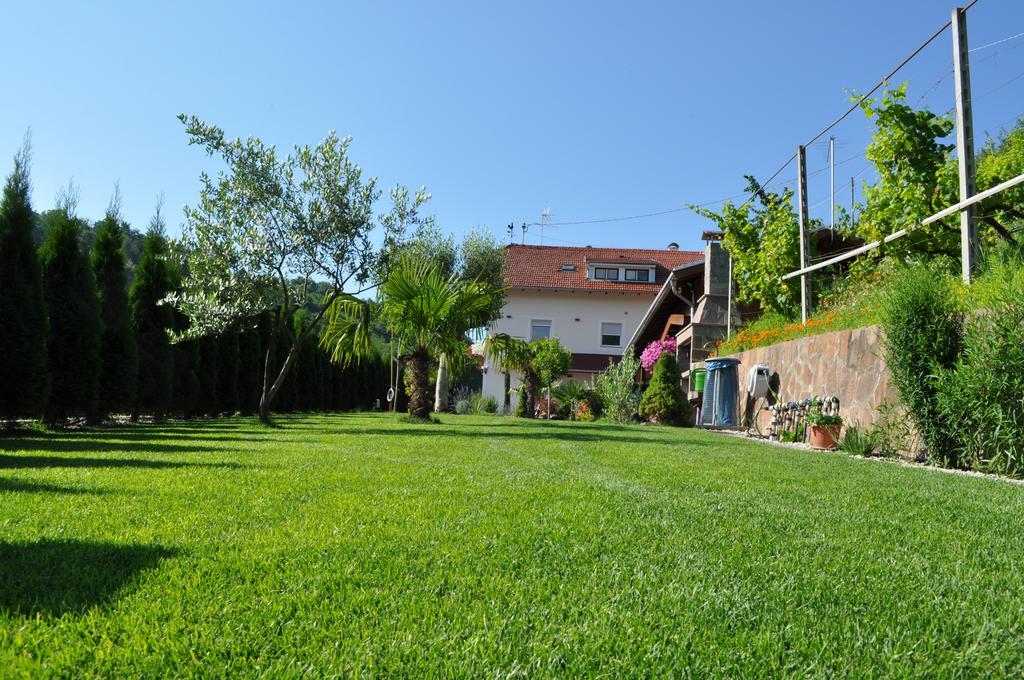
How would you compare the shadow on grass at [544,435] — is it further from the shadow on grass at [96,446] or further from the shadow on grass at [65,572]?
the shadow on grass at [65,572]

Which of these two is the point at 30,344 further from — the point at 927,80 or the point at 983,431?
the point at 927,80

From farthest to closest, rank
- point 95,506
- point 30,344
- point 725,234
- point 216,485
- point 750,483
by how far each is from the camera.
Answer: point 725,234 < point 30,344 < point 750,483 < point 216,485 < point 95,506

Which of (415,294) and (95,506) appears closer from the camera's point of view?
(95,506)

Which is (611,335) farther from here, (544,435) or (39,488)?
(39,488)

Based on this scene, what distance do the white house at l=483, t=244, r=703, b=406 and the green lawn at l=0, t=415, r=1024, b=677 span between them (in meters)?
34.7

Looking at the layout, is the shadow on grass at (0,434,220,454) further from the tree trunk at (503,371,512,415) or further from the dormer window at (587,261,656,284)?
the dormer window at (587,261,656,284)

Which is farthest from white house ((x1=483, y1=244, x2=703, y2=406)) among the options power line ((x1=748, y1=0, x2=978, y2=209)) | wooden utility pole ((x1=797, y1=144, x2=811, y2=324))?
wooden utility pole ((x1=797, y1=144, x2=811, y2=324))

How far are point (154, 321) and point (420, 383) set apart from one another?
5.46 meters

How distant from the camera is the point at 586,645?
2051 mm

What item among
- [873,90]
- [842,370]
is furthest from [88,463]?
[873,90]

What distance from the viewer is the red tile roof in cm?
4025

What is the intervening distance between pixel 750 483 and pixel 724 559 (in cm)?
273

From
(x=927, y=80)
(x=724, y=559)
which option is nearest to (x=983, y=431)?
(x=724, y=559)

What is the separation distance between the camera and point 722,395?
16.4 meters
